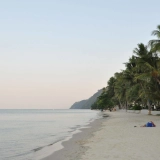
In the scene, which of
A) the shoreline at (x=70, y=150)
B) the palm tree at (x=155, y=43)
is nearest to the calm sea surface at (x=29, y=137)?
the shoreline at (x=70, y=150)

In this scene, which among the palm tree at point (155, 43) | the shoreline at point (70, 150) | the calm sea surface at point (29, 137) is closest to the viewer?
the shoreline at point (70, 150)

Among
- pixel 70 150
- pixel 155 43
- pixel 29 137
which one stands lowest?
pixel 29 137

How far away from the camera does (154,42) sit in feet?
92.7

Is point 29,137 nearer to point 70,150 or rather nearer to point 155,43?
point 70,150

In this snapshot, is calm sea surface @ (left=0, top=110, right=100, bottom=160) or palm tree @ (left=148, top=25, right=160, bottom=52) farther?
palm tree @ (left=148, top=25, right=160, bottom=52)

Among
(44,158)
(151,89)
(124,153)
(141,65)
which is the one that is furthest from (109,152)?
(151,89)

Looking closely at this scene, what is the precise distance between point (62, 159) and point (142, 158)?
2.58m

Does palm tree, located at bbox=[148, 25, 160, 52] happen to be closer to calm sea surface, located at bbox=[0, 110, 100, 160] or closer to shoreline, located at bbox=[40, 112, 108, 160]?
calm sea surface, located at bbox=[0, 110, 100, 160]

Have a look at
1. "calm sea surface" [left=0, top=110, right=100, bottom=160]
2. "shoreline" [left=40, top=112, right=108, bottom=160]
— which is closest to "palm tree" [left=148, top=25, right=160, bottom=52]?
"calm sea surface" [left=0, top=110, right=100, bottom=160]

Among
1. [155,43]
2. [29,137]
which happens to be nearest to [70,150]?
[29,137]

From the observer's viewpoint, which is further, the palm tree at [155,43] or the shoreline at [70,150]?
the palm tree at [155,43]

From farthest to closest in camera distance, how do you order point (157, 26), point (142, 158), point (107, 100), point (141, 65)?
point (107, 100) → point (141, 65) → point (157, 26) → point (142, 158)

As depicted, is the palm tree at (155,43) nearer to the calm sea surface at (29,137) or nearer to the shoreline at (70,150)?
the calm sea surface at (29,137)

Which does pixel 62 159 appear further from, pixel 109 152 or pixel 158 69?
pixel 158 69
